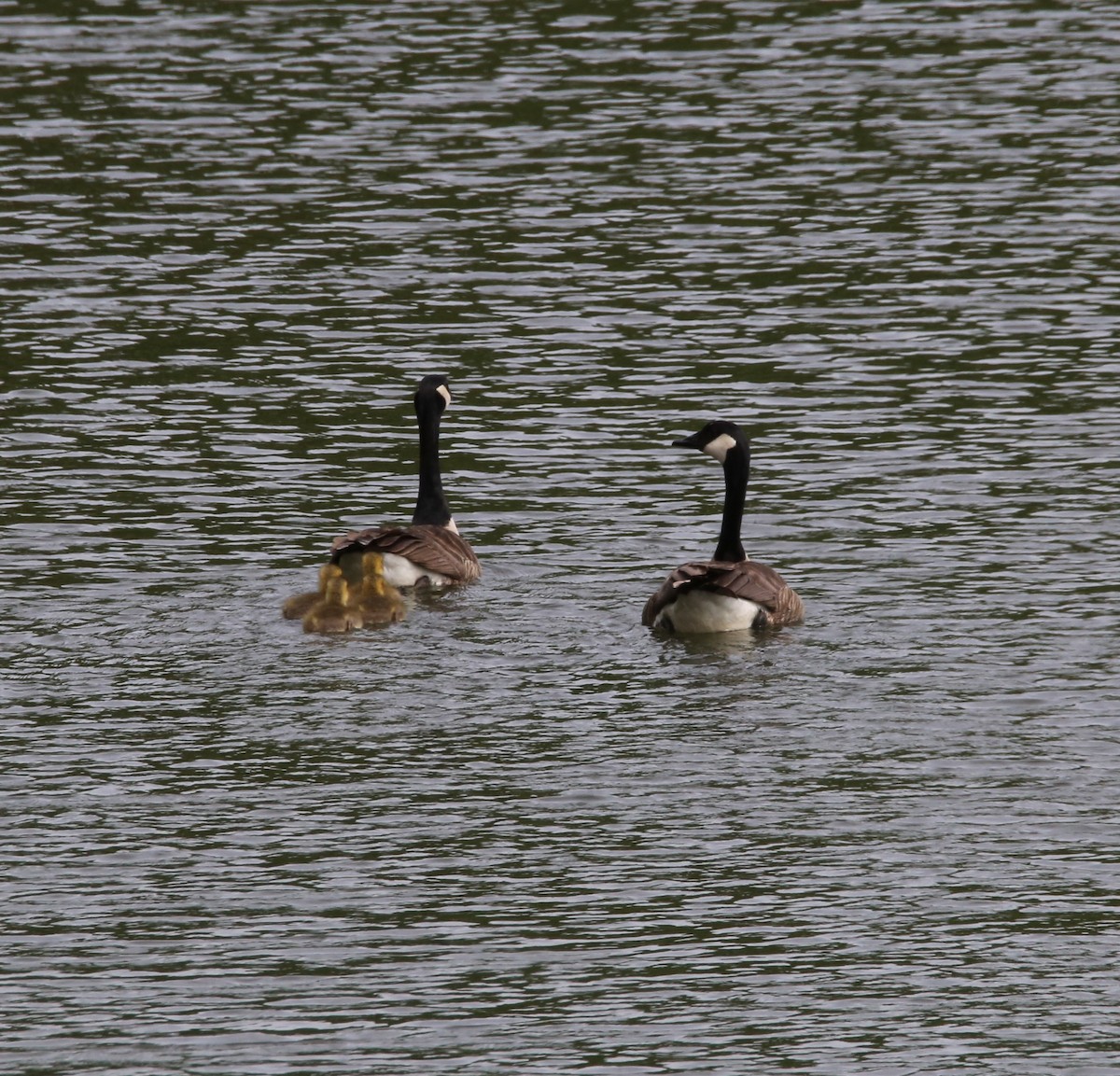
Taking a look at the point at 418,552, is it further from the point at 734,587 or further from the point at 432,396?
the point at 734,587

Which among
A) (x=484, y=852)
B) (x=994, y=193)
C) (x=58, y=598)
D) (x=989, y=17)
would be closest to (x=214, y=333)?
(x=58, y=598)

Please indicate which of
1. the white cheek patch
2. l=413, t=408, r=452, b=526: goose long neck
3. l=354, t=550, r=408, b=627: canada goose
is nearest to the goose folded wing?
the white cheek patch

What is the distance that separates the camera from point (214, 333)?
96.4 feet

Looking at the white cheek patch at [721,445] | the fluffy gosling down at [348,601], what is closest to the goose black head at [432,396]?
the fluffy gosling down at [348,601]

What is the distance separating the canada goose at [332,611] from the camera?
1931cm

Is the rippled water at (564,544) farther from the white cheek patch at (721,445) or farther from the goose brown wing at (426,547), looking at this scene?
the white cheek patch at (721,445)

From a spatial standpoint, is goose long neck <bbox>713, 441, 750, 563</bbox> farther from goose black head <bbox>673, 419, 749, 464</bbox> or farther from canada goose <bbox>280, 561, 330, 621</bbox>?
canada goose <bbox>280, 561, 330, 621</bbox>

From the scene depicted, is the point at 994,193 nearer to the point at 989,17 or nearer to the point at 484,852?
the point at 989,17

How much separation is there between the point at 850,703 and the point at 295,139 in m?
23.7

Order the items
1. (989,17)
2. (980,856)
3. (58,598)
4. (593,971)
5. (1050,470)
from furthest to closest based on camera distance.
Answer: (989,17)
(1050,470)
(58,598)
(980,856)
(593,971)

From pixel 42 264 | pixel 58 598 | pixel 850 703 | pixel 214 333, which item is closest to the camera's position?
pixel 850 703

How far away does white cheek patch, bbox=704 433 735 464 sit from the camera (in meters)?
20.8

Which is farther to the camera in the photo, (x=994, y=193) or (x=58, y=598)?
(x=994, y=193)

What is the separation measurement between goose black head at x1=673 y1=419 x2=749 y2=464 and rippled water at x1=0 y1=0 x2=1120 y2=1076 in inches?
49.8
